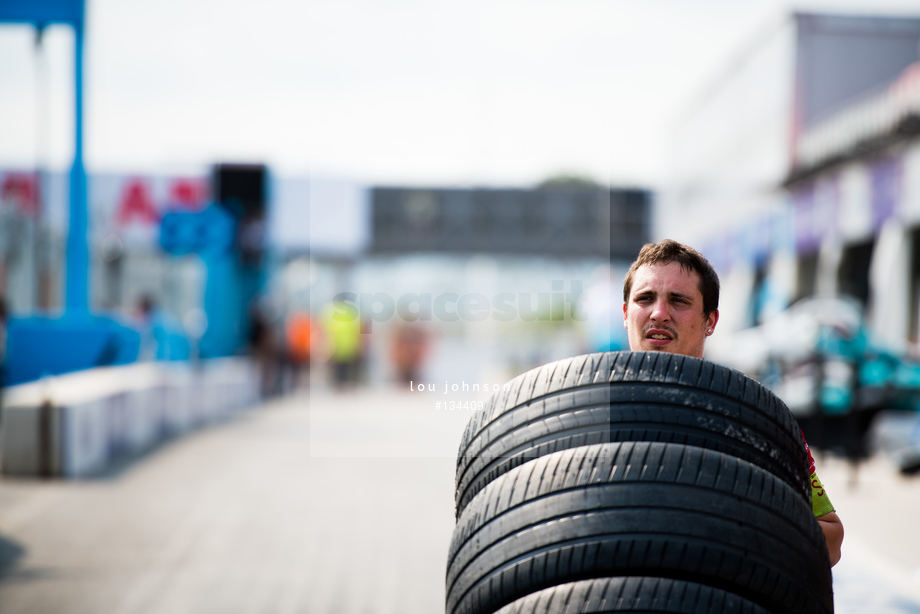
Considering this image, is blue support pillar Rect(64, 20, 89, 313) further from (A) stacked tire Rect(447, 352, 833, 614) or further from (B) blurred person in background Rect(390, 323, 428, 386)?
(B) blurred person in background Rect(390, 323, 428, 386)

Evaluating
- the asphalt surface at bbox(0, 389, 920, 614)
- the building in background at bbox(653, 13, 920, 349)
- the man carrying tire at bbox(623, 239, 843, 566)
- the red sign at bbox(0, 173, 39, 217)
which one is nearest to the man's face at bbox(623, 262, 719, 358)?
the man carrying tire at bbox(623, 239, 843, 566)

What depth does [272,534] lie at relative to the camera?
259 inches

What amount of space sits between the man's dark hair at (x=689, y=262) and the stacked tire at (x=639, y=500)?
572 mm

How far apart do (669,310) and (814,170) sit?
25680mm

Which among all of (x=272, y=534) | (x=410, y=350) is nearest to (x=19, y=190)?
(x=410, y=350)

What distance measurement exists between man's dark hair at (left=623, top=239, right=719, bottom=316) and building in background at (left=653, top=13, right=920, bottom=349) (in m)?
18.7

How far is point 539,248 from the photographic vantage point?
1425 inches

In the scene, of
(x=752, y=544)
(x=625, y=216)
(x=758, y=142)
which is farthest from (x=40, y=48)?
(x=625, y=216)

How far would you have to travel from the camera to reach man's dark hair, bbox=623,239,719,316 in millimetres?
2822

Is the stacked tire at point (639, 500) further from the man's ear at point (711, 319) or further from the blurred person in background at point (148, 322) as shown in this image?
the blurred person in background at point (148, 322)

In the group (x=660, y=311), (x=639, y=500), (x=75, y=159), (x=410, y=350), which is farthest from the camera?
(x=410, y=350)

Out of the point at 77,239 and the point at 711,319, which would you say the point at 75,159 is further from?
the point at 711,319

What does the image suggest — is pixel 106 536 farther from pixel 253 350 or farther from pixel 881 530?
pixel 253 350

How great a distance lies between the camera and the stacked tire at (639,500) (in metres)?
2.02
